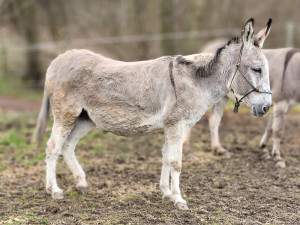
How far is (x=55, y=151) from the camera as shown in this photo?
5289 millimetres

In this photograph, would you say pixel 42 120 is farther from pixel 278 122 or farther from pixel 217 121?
pixel 278 122

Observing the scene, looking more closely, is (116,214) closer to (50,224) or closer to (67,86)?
(50,224)

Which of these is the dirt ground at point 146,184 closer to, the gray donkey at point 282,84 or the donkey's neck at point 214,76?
the gray donkey at point 282,84

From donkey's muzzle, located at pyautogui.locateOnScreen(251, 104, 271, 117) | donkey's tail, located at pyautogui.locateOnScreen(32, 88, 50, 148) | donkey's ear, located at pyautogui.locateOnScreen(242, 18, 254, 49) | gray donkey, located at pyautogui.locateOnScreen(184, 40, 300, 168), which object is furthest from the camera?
gray donkey, located at pyautogui.locateOnScreen(184, 40, 300, 168)

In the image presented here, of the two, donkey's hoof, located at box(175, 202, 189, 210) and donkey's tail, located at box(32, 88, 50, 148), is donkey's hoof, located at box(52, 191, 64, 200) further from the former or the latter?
donkey's hoof, located at box(175, 202, 189, 210)

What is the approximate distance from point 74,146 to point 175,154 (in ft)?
4.50

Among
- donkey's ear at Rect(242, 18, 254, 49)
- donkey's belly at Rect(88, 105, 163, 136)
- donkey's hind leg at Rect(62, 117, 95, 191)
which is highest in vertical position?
donkey's ear at Rect(242, 18, 254, 49)

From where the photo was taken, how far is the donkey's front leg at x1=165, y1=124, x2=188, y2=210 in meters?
4.76

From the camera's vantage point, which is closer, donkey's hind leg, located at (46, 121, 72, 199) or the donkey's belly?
the donkey's belly

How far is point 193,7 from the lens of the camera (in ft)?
46.1

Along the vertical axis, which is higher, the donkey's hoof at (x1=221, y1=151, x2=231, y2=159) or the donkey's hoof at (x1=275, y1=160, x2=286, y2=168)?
the donkey's hoof at (x1=275, y1=160, x2=286, y2=168)

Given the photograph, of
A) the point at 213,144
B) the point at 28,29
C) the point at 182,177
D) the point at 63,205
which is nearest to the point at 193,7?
the point at 28,29

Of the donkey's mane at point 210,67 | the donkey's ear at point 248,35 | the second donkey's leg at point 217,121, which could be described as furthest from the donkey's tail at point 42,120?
the second donkey's leg at point 217,121

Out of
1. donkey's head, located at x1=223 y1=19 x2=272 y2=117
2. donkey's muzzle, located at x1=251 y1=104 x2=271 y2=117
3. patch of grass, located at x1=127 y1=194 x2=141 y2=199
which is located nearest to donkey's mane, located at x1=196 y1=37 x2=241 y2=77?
donkey's head, located at x1=223 y1=19 x2=272 y2=117
